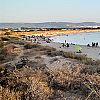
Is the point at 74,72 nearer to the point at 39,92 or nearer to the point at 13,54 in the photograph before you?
the point at 39,92

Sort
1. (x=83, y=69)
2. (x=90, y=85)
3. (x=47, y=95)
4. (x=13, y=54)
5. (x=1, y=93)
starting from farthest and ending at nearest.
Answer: (x=13, y=54) → (x=83, y=69) → (x=90, y=85) → (x=47, y=95) → (x=1, y=93)

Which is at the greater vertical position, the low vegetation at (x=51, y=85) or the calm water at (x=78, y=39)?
the low vegetation at (x=51, y=85)

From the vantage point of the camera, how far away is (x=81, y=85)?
10117 mm

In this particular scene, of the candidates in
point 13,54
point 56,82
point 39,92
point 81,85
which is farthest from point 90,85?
point 13,54

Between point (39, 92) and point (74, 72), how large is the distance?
268 cm

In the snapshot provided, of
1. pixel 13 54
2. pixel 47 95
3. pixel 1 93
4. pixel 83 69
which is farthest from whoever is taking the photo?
pixel 13 54

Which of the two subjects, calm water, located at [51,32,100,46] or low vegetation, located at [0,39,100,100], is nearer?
low vegetation, located at [0,39,100,100]

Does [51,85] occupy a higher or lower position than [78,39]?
higher

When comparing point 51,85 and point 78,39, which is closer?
point 51,85

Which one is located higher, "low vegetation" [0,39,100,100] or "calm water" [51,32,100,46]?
"low vegetation" [0,39,100,100]

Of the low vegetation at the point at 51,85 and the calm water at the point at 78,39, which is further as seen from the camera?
the calm water at the point at 78,39

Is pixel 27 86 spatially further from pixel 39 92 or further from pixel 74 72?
pixel 74 72

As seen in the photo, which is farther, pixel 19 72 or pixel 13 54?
pixel 13 54

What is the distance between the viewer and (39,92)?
348 inches
